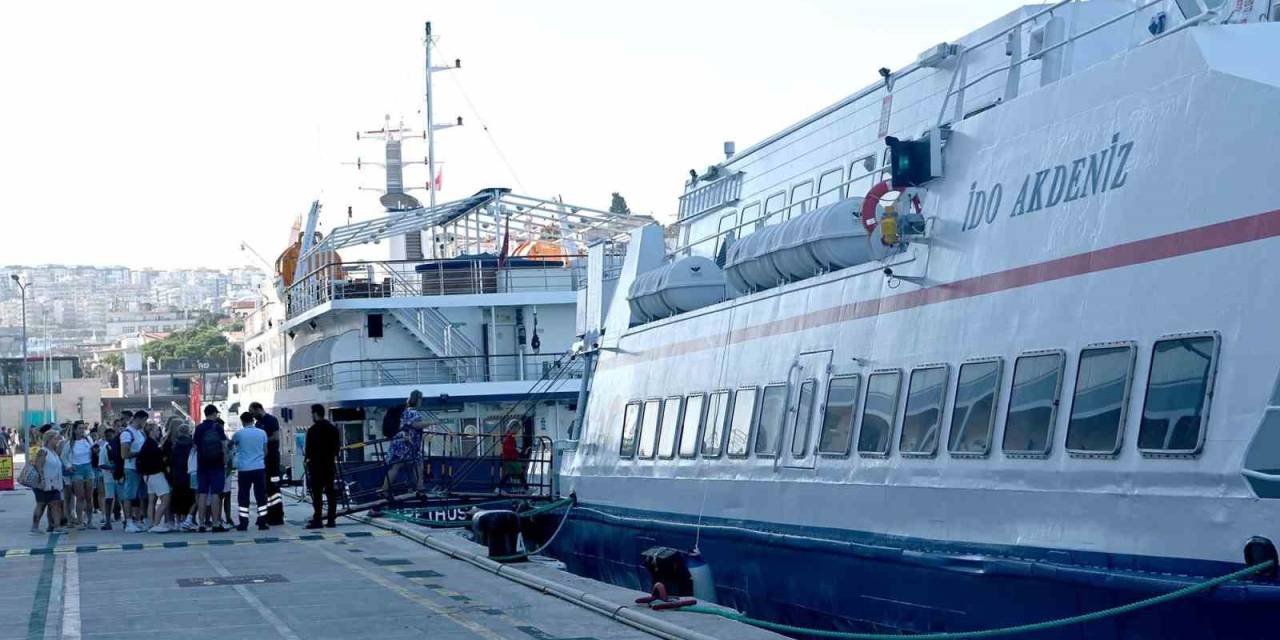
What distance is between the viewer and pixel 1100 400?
9562mm

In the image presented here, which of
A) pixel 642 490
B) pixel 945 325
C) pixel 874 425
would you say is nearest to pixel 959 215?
pixel 945 325

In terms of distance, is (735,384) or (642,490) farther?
(642,490)

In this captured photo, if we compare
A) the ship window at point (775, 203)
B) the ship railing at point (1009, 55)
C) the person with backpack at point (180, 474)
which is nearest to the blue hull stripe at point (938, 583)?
the ship railing at point (1009, 55)

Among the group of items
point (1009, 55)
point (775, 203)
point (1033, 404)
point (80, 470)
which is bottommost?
point (80, 470)

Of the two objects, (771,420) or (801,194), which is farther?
(801,194)

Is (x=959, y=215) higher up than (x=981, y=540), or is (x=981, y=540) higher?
(x=959, y=215)

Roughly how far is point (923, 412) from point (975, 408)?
809 mm

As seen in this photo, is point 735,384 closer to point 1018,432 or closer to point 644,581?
point 644,581

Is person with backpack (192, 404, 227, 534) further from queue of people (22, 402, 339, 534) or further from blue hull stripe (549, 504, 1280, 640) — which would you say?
blue hull stripe (549, 504, 1280, 640)

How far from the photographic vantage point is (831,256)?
45.2 feet

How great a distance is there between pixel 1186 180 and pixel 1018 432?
83.1 inches

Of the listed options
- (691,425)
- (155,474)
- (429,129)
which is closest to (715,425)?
(691,425)

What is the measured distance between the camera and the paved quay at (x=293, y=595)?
38.0 feet

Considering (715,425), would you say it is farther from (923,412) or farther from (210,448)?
(210,448)
